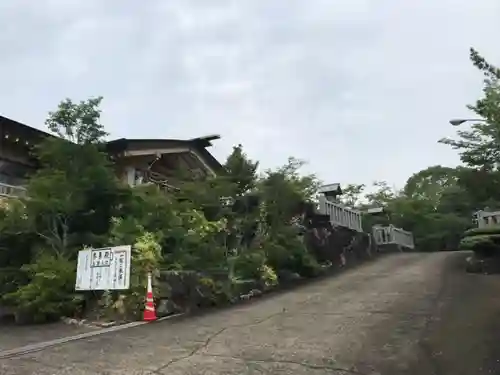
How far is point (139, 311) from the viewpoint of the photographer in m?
8.30

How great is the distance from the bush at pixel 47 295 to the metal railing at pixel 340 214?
9506 millimetres

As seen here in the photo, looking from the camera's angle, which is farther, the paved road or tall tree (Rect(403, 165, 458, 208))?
tall tree (Rect(403, 165, 458, 208))

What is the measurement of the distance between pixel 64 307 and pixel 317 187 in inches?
449

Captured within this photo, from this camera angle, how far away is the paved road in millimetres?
4953

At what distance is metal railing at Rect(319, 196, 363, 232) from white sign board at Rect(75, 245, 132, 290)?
921 centimetres

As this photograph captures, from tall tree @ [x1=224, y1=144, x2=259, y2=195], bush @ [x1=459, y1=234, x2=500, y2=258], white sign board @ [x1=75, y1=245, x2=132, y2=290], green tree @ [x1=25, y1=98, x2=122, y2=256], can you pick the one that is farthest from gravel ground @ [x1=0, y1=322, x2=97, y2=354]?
bush @ [x1=459, y1=234, x2=500, y2=258]

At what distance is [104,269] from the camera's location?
8438 mm

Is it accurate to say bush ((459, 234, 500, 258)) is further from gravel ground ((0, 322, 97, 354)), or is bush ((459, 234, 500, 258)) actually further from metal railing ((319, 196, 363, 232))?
gravel ground ((0, 322, 97, 354))

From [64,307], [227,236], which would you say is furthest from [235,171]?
[64,307]

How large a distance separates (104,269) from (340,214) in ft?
36.6

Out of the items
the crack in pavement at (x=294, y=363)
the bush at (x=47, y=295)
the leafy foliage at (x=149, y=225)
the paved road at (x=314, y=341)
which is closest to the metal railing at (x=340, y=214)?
the leafy foliage at (x=149, y=225)

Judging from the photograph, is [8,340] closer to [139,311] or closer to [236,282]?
[139,311]

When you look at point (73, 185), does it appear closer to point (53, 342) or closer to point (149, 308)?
point (149, 308)

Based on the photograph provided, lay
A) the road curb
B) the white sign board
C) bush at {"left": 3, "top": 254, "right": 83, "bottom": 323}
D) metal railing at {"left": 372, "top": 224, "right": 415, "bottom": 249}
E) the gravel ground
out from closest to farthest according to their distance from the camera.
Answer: the road curb, the gravel ground, the white sign board, bush at {"left": 3, "top": 254, "right": 83, "bottom": 323}, metal railing at {"left": 372, "top": 224, "right": 415, "bottom": 249}
